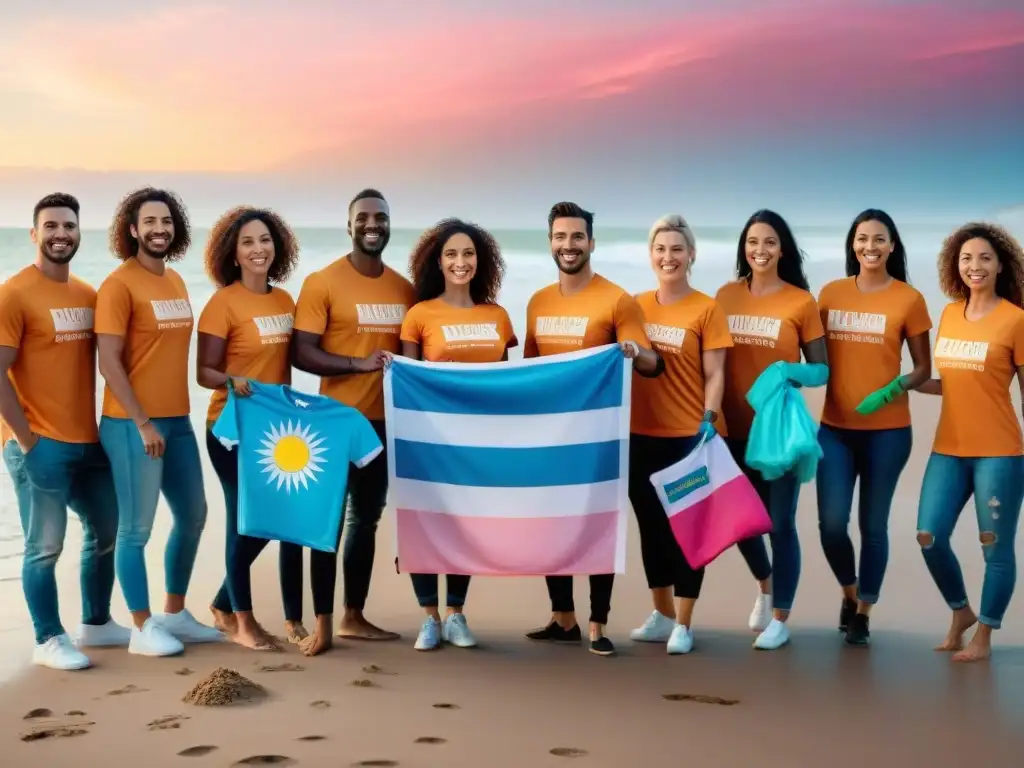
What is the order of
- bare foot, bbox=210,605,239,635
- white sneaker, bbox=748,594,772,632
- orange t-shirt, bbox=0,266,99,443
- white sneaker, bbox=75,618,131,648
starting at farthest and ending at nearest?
white sneaker, bbox=748,594,772,632 → bare foot, bbox=210,605,239,635 → white sneaker, bbox=75,618,131,648 → orange t-shirt, bbox=0,266,99,443

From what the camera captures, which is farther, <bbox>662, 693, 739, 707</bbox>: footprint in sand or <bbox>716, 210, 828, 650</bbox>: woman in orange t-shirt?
<bbox>716, 210, 828, 650</bbox>: woman in orange t-shirt

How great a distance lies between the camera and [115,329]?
18.0 feet

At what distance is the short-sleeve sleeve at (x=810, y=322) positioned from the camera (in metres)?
5.75

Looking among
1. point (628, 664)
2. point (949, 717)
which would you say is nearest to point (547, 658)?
point (628, 664)

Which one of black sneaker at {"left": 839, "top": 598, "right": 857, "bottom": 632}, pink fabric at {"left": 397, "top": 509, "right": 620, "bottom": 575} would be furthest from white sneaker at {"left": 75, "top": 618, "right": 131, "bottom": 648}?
black sneaker at {"left": 839, "top": 598, "right": 857, "bottom": 632}

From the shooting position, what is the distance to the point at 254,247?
572 centimetres

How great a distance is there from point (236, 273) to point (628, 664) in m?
2.51

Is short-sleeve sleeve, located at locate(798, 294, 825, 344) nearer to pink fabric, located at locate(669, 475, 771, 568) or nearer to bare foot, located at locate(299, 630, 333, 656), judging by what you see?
pink fabric, located at locate(669, 475, 771, 568)

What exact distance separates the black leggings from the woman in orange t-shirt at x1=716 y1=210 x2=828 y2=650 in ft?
1.22

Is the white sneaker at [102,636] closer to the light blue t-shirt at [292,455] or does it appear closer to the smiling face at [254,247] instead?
the light blue t-shirt at [292,455]

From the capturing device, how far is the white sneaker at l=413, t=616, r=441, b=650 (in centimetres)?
577

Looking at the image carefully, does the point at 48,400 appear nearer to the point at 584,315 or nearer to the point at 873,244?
the point at 584,315

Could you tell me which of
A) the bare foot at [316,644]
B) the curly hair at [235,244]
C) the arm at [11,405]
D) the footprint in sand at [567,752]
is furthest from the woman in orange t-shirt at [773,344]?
the arm at [11,405]

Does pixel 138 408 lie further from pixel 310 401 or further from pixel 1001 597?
pixel 1001 597
